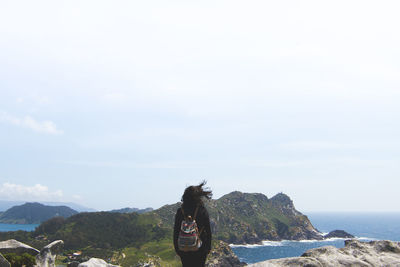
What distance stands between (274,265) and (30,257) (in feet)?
57.4

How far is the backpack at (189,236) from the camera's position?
909 centimetres

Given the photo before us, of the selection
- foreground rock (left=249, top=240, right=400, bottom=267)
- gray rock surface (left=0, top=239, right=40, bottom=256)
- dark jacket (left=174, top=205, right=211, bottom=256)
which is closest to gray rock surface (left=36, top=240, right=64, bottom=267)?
gray rock surface (left=0, top=239, right=40, bottom=256)

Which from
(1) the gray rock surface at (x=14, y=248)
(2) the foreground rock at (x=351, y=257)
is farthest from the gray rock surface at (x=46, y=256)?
(2) the foreground rock at (x=351, y=257)

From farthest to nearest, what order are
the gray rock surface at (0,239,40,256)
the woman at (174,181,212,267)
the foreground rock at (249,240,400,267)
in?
the gray rock surface at (0,239,40,256), the foreground rock at (249,240,400,267), the woman at (174,181,212,267)

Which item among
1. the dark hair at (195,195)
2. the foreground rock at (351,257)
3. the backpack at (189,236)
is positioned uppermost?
the dark hair at (195,195)

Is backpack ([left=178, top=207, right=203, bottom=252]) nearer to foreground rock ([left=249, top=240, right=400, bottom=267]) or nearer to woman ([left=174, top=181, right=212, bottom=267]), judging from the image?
woman ([left=174, top=181, right=212, bottom=267])

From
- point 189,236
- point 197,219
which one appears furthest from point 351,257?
point 189,236

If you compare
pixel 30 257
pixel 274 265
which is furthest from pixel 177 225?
pixel 30 257

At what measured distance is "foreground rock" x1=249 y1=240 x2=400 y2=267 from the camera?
461 inches

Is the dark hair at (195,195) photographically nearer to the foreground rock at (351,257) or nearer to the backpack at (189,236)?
the backpack at (189,236)

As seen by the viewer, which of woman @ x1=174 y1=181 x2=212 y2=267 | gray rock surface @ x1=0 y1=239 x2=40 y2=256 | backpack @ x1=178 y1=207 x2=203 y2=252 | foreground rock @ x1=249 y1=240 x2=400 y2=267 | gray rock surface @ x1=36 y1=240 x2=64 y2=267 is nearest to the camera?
backpack @ x1=178 y1=207 x2=203 y2=252

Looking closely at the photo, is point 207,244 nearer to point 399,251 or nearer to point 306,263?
point 306,263

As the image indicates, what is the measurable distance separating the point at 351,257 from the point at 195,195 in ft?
28.2

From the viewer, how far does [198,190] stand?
31.1 ft
